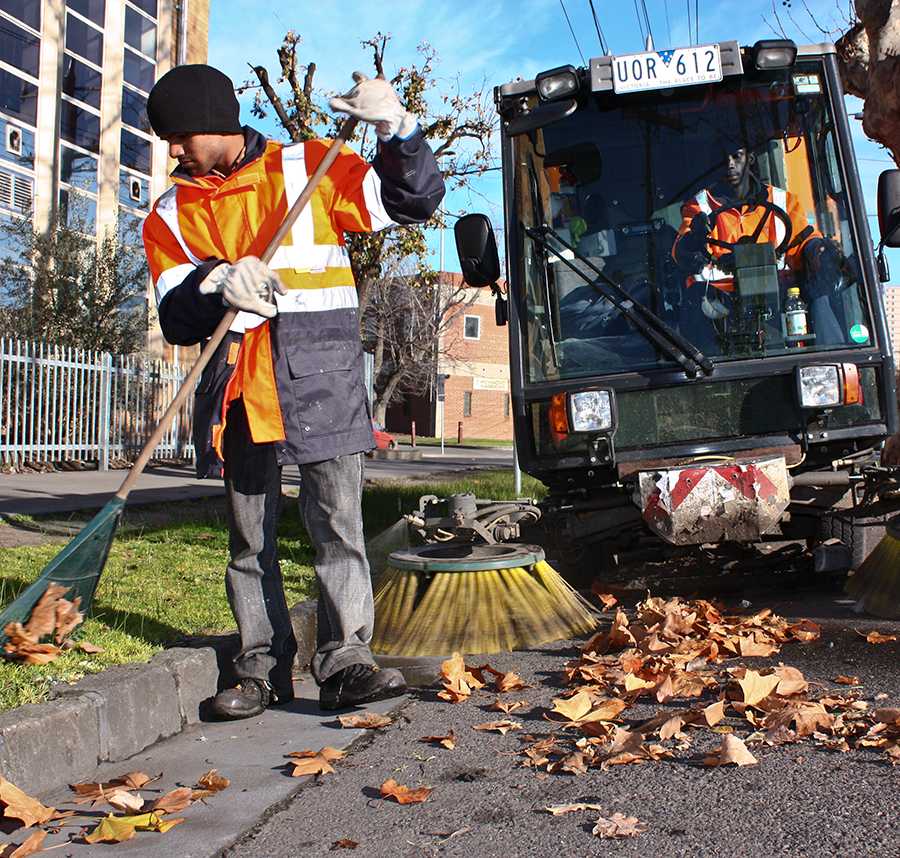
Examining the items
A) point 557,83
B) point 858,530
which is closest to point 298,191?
point 557,83

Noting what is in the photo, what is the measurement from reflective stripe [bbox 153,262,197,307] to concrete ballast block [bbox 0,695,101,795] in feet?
4.62

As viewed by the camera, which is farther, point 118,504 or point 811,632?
point 811,632

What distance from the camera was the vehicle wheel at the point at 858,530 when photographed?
538 cm

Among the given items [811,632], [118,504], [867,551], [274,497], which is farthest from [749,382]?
[118,504]

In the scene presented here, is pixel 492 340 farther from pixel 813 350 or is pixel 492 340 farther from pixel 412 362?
pixel 813 350

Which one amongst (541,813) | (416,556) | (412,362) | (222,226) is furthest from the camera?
(412,362)

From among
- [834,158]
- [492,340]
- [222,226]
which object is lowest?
[222,226]

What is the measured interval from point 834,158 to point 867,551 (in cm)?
202

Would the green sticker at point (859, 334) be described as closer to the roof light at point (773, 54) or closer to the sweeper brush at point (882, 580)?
the sweeper brush at point (882, 580)

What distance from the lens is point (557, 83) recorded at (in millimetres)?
5824

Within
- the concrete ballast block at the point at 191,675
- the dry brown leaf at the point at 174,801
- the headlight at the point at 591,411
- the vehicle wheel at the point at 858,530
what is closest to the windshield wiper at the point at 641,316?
the headlight at the point at 591,411

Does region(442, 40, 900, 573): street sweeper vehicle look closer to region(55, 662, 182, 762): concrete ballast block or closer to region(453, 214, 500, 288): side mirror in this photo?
region(453, 214, 500, 288): side mirror

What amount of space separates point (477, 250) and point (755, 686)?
111 inches

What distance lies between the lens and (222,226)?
3.83 meters
